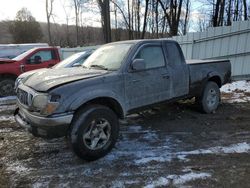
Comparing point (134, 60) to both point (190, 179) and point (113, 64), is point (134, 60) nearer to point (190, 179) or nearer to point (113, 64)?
point (113, 64)

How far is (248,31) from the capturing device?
10828 millimetres

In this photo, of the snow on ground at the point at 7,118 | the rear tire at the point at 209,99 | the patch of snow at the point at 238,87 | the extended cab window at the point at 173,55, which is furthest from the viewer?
the patch of snow at the point at 238,87

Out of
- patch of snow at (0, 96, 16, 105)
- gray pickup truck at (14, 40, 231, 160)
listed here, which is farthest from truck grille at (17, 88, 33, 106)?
patch of snow at (0, 96, 16, 105)

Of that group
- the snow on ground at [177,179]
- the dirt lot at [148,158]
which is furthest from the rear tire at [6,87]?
the snow on ground at [177,179]

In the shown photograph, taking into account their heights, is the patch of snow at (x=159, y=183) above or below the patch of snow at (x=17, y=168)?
above

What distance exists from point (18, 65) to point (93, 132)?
709 centimetres

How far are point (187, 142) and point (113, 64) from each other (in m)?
1.97

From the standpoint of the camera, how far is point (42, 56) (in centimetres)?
1137

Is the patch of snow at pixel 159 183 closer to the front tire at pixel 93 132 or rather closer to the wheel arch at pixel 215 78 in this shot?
the front tire at pixel 93 132

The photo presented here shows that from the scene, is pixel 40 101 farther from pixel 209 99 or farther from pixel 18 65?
pixel 18 65

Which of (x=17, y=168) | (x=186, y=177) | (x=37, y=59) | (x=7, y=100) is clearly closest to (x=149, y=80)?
(x=186, y=177)

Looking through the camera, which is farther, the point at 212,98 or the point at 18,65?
the point at 18,65

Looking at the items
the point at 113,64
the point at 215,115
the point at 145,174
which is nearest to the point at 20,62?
the point at 113,64

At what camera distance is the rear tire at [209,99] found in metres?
7.04
